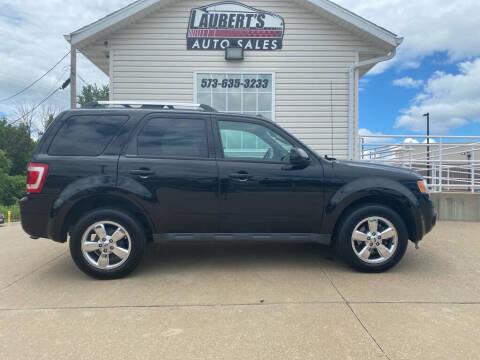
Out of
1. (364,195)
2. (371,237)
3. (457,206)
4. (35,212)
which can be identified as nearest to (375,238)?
(371,237)

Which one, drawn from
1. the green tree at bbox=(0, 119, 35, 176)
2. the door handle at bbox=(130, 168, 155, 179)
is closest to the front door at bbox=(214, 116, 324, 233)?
the door handle at bbox=(130, 168, 155, 179)

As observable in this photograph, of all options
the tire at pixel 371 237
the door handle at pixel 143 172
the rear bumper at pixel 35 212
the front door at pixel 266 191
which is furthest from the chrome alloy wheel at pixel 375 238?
the rear bumper at pixel 35 212

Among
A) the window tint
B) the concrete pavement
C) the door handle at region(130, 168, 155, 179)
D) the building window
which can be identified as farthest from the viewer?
the building window

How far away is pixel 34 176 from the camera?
357 centimetres

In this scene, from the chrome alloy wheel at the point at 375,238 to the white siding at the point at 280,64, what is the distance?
4.80 meters

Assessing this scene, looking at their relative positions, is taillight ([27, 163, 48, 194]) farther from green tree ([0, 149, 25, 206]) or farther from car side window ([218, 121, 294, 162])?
green tree ([0, 149, 25, 206])

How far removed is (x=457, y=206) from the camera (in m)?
7.30

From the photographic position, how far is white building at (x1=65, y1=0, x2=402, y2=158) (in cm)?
828

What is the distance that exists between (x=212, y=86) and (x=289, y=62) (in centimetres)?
202

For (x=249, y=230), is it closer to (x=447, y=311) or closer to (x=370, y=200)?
(x=370, y=200)

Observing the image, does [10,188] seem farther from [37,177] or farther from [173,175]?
[173,175]

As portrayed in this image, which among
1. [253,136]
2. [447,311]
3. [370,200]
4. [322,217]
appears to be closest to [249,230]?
[322,217]

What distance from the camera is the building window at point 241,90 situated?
842 cm

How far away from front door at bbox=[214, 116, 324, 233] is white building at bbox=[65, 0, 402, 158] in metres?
4.76
